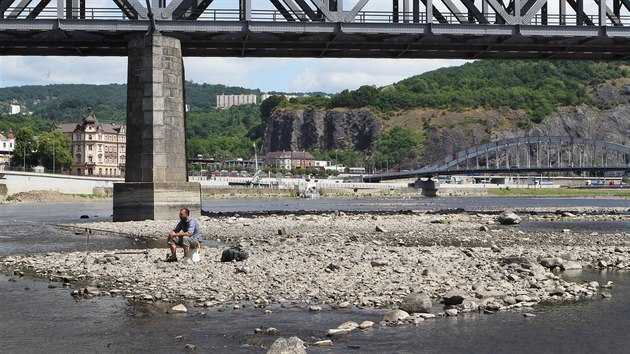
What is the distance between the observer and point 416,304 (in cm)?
1948

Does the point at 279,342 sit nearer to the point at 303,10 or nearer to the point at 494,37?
the point at 303,10

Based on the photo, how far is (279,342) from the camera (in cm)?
1530

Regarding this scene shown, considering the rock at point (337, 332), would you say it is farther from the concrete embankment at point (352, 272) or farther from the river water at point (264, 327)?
the concrete embankment at point (352, 272)

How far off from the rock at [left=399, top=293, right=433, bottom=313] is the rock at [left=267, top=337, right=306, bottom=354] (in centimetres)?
472

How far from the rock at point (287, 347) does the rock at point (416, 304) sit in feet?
15.5

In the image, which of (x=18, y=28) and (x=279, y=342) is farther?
(x=18, y=28)

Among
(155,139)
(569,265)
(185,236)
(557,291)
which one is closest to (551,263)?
(569,265)

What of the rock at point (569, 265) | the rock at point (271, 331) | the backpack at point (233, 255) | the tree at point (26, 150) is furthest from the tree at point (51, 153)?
the rock at point (271, 331)

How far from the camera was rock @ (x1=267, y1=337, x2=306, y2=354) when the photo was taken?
15109 mm

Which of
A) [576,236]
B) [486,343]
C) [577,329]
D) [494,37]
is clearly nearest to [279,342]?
[486,343]

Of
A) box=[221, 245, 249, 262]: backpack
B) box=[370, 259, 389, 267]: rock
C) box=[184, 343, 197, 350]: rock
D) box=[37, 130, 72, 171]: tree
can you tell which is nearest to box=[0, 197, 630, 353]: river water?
box=[184, 343, 197, 350]: rock

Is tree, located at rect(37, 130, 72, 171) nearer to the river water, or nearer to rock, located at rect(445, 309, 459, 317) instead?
the river water

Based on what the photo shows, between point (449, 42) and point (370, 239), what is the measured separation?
24.3 m

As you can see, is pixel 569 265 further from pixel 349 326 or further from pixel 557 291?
pixel 349 326
